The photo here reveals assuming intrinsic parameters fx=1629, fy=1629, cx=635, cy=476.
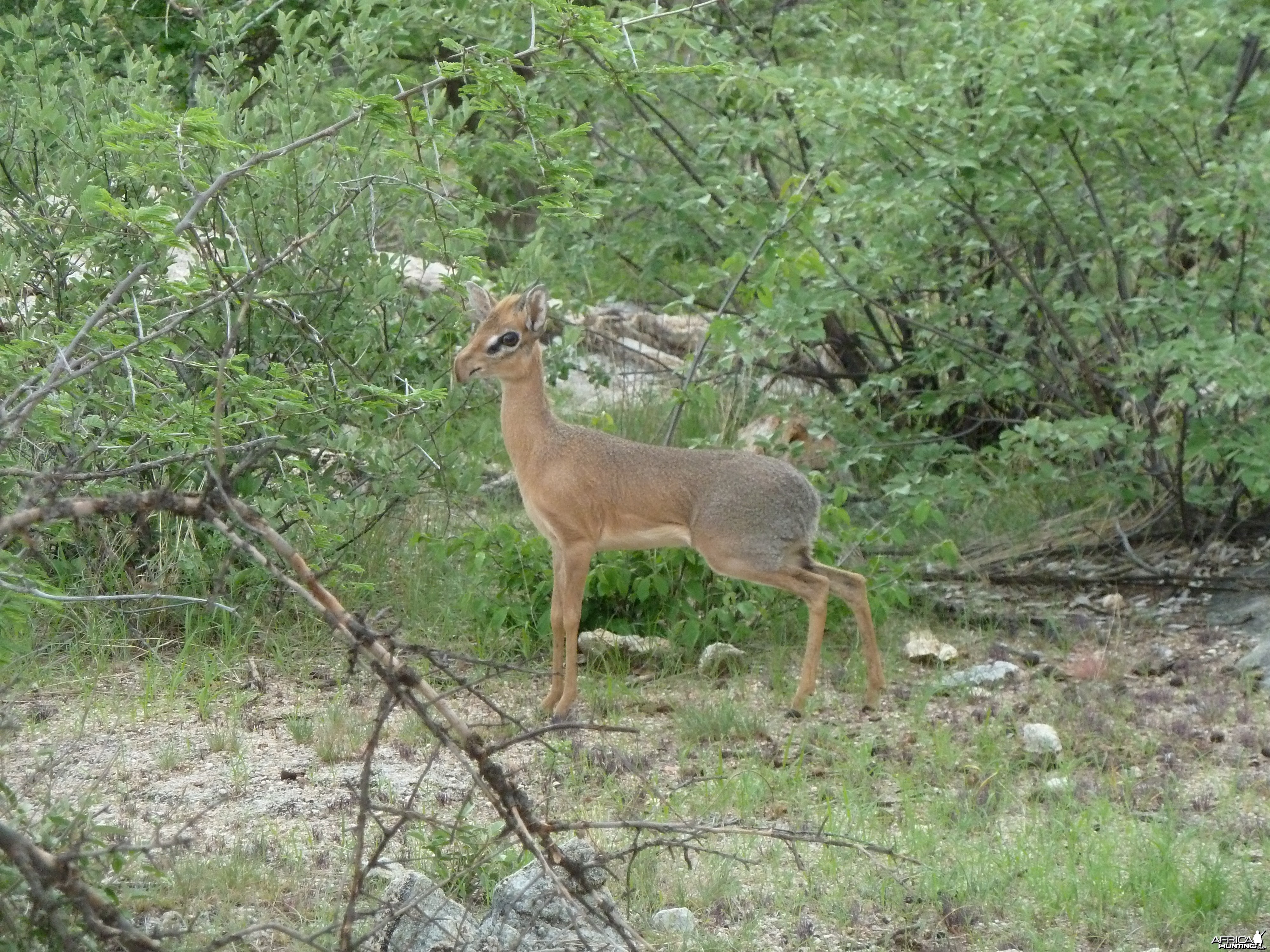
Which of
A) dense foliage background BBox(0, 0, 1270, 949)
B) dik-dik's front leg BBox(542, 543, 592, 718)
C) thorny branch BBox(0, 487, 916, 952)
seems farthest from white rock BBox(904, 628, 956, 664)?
thorny branch BBox(0, 487, 916, 952)

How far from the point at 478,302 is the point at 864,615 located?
6.49ft

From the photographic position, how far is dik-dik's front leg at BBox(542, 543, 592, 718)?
6.11 m

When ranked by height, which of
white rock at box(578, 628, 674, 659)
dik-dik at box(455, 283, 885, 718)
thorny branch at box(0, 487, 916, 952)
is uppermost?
thorny branch at box(0, 487, 916, 952)

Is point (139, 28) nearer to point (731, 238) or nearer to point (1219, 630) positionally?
point (731, 238)

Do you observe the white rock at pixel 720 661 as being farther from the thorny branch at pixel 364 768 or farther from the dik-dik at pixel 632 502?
the thorny branch at pixel 364 768

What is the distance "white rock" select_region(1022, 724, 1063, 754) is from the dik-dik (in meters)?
0.75

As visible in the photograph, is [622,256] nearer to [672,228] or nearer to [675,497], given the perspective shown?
[672,228]

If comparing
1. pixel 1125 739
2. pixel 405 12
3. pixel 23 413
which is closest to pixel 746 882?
pixel 1125 739

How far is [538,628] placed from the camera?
6770 millimetres

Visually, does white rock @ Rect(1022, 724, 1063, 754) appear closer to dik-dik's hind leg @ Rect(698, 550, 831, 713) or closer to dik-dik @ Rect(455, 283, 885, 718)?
dik-dik @ Rect(455, 283, 885, 718)

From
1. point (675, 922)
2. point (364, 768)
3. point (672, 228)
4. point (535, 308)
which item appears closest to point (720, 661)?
point (535, 308)

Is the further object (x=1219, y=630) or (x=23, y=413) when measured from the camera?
(x=1219, y=630)

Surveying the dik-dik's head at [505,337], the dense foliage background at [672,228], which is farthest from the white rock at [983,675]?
the dik-dik's head at [505,337]

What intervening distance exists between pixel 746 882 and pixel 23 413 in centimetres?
229
